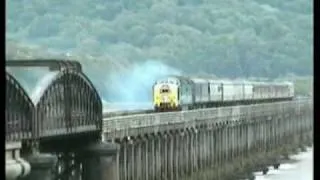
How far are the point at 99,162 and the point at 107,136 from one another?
4.04 ft

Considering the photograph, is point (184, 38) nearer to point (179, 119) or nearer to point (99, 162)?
point (179, 119)

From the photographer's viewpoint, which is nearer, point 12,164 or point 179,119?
point 12,164

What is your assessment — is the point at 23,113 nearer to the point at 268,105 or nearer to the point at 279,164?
the point at 279,164

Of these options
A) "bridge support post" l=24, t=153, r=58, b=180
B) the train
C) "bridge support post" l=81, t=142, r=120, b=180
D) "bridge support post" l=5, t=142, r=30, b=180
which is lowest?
"bridge support post" l=81, t=142, r=120, b=180

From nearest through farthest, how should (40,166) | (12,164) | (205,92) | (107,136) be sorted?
(12,164) < (40,166) < (107,136) < (205,92)

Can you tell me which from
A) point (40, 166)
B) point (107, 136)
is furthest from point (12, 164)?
point (107, 136)

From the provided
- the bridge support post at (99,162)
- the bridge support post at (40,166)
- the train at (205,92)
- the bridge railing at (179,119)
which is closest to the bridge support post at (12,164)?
the bridge support post at (40,166)

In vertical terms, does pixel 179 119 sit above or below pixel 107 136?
above

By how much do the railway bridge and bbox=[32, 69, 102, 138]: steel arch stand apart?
0.05 ft

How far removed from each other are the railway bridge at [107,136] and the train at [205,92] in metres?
0.96

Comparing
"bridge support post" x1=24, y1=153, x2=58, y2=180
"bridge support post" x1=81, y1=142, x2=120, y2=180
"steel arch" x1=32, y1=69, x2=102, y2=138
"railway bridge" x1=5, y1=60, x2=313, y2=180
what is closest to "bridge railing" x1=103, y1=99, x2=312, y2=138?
"railway bridge" x1=5, y1=60, x2=313, y2=180

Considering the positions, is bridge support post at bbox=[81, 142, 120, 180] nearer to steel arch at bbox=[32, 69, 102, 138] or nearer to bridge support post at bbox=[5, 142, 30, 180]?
steel arch at bbox=[32, 69, 102, 138]

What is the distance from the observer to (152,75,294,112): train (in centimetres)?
2450

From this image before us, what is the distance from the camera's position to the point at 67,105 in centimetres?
1359
